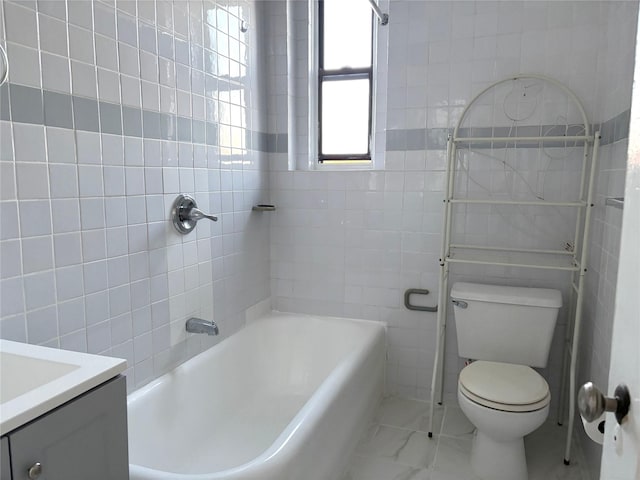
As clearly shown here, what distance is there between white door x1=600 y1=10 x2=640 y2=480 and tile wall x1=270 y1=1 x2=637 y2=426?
1.63 m

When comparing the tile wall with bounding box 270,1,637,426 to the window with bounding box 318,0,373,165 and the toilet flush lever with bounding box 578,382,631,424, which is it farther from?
the toilet flush lever with bounding box 578,382,631,424

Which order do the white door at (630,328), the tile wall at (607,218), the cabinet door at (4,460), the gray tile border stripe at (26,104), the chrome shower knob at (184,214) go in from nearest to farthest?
the white door at (630,328) < the cabinet door at (4,460) < the gray tile border stripe at (26,104) < the tile wall at (607,218) < the chrome shower knob at (184,214)

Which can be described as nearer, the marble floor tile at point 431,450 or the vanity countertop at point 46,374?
the vanity countertop at point 46,374

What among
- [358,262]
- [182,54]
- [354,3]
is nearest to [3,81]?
[182,54]

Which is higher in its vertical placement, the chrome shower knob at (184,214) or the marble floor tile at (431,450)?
the chrome shower knob at (184,214)

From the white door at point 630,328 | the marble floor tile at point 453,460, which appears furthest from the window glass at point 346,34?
the white door at point 630,328

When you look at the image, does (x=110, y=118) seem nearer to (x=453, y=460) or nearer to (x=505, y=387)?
(x=505, y=387)

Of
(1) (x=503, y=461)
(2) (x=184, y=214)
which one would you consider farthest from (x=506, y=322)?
(2) (x=184, y=214)

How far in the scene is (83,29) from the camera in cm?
150

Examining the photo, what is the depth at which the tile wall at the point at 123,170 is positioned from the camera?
1351 millimetres

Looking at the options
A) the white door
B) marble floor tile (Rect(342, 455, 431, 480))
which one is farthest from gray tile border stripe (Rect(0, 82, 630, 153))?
marble floor tile (Rect(342, 455, 431, 480))

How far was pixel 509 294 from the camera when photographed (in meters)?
2.29

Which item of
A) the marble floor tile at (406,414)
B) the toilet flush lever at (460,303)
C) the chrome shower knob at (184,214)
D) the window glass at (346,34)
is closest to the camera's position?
the chrome shower knob at (184,214)

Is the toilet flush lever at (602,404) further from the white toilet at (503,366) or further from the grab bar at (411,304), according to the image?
the grab bar at (411,304)
